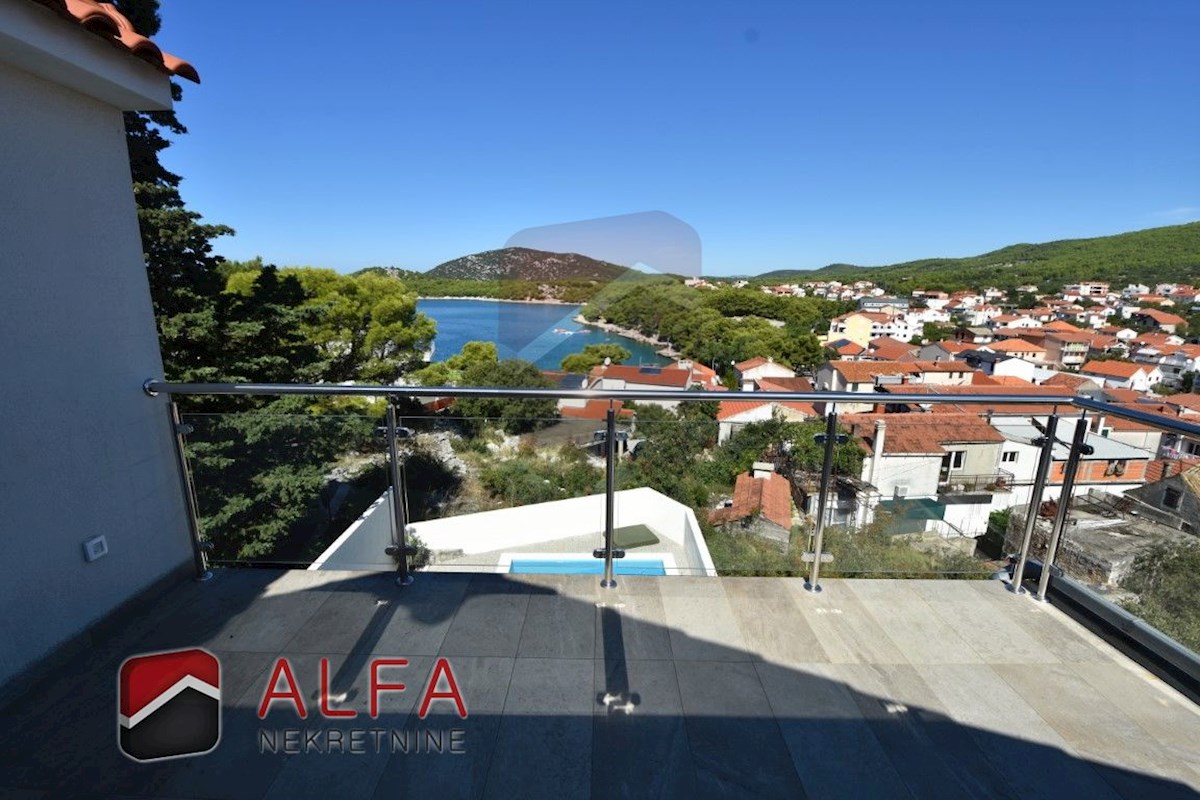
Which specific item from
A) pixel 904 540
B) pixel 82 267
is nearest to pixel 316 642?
pixel 82 267

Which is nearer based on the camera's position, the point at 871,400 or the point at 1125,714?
the point at 1125,714

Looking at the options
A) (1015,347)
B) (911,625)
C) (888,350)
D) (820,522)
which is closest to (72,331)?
(820,522)

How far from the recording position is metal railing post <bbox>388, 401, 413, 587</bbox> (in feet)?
8.29

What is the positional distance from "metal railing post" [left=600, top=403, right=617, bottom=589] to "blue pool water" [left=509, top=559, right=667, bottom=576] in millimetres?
81

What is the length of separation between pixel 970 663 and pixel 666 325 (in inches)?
331

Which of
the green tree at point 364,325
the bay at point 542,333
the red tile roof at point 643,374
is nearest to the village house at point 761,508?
the bay at point 542,333

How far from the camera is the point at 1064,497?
2.49 meters

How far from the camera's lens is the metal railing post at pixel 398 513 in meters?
2.53

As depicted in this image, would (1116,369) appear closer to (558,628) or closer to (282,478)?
(558,628)

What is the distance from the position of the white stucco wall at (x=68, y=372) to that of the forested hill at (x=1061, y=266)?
63.1 meters

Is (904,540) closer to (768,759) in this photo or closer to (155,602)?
(768,759)

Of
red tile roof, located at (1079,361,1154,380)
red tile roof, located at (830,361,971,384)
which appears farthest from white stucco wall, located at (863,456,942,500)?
red tile roof, located at (1079,361,1154,380)

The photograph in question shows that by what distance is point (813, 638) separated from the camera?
221 cm

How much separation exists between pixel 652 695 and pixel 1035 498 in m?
2.16
